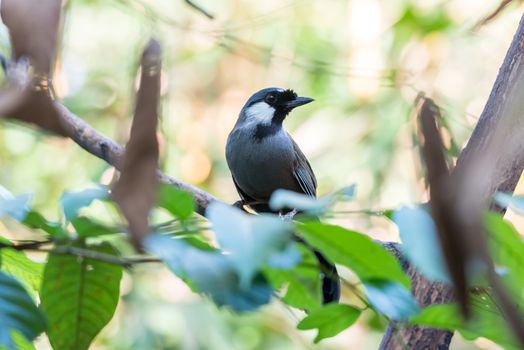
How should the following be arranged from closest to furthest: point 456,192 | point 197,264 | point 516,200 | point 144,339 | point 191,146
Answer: point 456,192, point 197,264, point 516,200, point 144,339, point 191,146

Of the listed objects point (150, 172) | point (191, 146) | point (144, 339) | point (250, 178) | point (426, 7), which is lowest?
point (144, 339)

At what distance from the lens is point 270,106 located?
436 centimetres

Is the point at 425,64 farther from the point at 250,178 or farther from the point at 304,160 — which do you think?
the point at 250,178

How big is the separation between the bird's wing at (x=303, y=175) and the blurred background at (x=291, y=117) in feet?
5.23

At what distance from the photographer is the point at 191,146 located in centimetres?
712

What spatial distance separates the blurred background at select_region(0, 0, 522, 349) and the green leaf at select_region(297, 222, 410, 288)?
4.95 meters

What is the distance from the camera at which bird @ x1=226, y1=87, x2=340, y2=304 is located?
158 inches

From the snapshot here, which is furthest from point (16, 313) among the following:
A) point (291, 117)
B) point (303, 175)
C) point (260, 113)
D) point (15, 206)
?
point (291, 117)

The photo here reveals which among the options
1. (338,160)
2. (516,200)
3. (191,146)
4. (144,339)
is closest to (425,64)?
(338,160)

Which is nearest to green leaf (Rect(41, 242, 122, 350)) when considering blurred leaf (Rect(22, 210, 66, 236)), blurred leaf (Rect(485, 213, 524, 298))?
blurred leaf (Rect(22, 210, 66, 236))

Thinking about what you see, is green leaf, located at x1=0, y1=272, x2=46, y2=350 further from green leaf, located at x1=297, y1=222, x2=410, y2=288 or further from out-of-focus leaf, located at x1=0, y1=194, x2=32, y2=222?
green leaf, located at x1=297, y1=222, x2=410, y2=288

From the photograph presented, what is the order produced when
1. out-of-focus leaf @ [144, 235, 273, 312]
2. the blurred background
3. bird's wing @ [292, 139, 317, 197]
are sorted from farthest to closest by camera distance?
1. the blurred background
2. bird's wing @ [292, 139, 317, 197]
3. out-of-focus leaf @ [144, 235, 273, 312]

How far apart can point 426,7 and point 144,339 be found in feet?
11.5

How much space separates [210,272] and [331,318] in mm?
302
